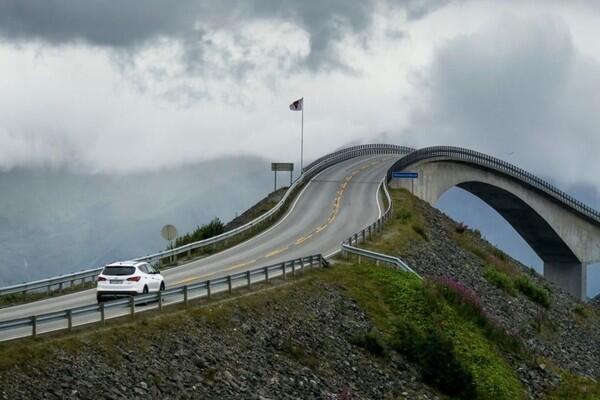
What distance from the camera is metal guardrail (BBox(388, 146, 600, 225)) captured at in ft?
325

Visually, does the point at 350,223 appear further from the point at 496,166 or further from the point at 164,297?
the point at 496,166

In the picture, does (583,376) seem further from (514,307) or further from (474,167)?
(474,167)

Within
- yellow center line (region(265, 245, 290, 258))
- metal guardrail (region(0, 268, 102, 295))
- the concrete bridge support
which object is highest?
yellow center line (region(265, 245, 290, 258))

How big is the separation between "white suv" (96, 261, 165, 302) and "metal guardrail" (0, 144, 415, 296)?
88.6 inches

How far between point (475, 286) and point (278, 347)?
23.9 metres

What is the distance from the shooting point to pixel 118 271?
36594mm

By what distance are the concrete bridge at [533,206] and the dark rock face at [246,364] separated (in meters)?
64.2

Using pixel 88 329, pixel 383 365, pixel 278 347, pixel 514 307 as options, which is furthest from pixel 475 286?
pixel 88 329

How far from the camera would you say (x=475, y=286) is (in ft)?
185

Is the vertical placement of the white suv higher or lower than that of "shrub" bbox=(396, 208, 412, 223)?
lower

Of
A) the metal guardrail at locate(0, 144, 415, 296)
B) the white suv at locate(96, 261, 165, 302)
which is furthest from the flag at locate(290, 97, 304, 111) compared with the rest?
the white suv at locate(96, 261, 165, 302)

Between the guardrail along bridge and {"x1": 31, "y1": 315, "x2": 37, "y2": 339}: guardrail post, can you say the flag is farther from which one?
{"x1": 31, "y1": 315, "x2": 37, "y2": 339}: guardrail post

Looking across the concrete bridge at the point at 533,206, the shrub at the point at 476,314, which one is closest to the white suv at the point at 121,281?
the shrub at the point at 476,314

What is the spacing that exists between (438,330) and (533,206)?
3192 inches
